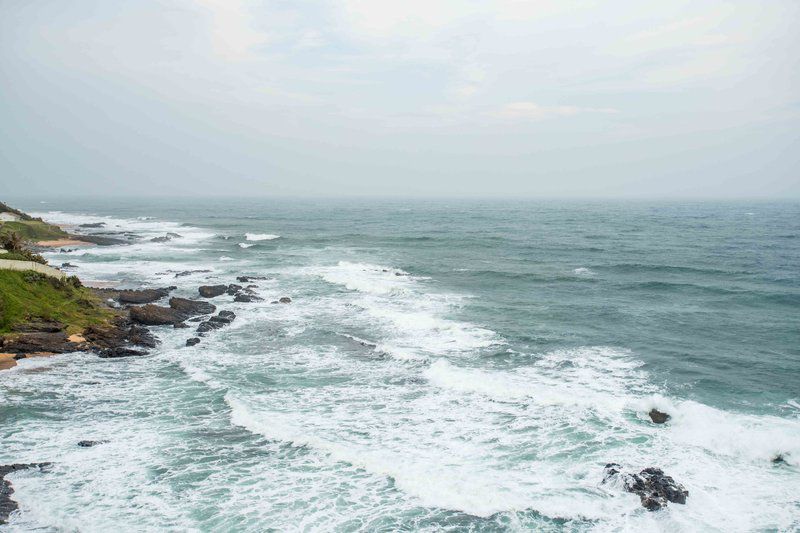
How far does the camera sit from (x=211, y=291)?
36.0m

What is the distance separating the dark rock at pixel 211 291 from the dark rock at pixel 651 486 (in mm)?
28791

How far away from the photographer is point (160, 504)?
12.4 metres

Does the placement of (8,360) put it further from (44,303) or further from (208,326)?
(208,326)

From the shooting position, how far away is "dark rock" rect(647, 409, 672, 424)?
1698 cm

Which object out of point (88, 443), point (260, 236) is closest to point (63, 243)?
point (260, 236)

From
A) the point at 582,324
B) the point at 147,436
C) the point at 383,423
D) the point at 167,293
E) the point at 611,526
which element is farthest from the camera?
the point at 167,293

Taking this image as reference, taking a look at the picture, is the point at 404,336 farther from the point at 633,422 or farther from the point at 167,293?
the point at 167,293

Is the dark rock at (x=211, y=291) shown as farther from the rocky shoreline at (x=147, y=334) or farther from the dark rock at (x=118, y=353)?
the dark rock at (x=118, y=353)

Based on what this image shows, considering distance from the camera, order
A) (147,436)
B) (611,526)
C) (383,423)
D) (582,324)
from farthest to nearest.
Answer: (582,324) < (383,423) < (147,436) < (611,526)

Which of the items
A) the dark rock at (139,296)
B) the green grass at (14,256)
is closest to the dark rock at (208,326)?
the dark rock at (139,296)

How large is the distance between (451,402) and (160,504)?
986 cm

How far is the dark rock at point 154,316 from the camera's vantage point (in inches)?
1109

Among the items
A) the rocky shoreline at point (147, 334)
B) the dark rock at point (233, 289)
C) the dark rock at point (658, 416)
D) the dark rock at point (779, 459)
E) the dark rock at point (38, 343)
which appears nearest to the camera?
Answer: the rocky shoreline at point (147, 334)

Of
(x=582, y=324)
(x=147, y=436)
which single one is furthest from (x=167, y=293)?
(x=582, y=324)
